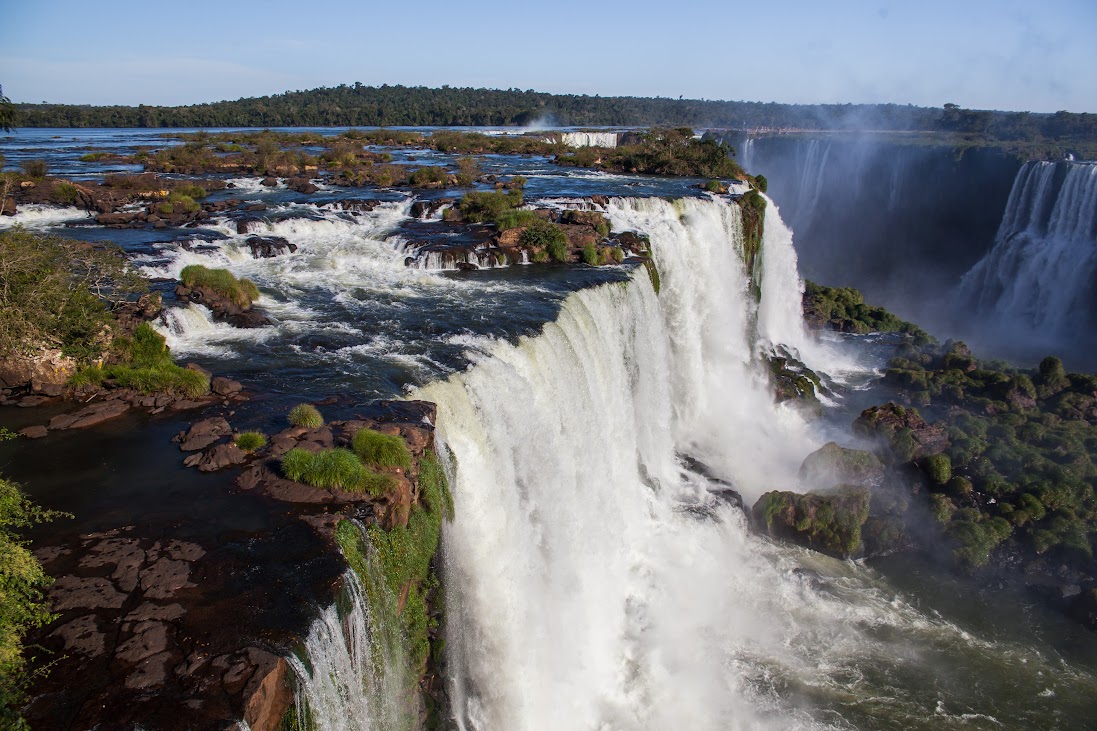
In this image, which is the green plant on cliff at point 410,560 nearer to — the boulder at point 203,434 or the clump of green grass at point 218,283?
the boulder at point 203,434

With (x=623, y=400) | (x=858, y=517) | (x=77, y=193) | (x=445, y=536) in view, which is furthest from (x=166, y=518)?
(x=77, y=193)

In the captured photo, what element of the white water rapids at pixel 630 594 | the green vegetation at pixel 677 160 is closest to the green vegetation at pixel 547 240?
the white water rapids at pixel 630 594

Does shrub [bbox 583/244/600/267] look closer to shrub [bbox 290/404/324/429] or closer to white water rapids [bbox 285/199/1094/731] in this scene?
white water rapids [bbox 285/199/1094/731]

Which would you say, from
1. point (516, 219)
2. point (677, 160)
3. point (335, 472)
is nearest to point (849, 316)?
point (677, 160)

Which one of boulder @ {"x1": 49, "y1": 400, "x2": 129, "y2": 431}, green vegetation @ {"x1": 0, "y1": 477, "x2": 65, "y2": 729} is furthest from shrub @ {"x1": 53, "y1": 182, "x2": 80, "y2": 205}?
green vegetation @ {"x1": 0, "y1": 477, "x2": 65, "y2": 729}

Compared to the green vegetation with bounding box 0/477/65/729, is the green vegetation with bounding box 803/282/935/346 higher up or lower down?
lower down

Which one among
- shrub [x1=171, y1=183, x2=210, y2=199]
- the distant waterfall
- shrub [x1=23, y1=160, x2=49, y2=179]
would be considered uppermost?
shrub [x1=23, y1=160, x2=49, y2=179]

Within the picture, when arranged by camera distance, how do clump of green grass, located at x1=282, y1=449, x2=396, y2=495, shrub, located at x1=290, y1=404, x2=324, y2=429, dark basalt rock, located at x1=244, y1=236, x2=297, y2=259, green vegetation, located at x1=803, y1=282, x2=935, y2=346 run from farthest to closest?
green vegetation, located at x1=803, y1=282, x2=935, y2=346
dark basalt rock, located at x1=244, y1=236, x2=297, y2=259
shrub, located at x1=290, y1=404, x2=324, y2=429
clump of green grass, located at x1=282, y1=449, x2=396, y2=495
